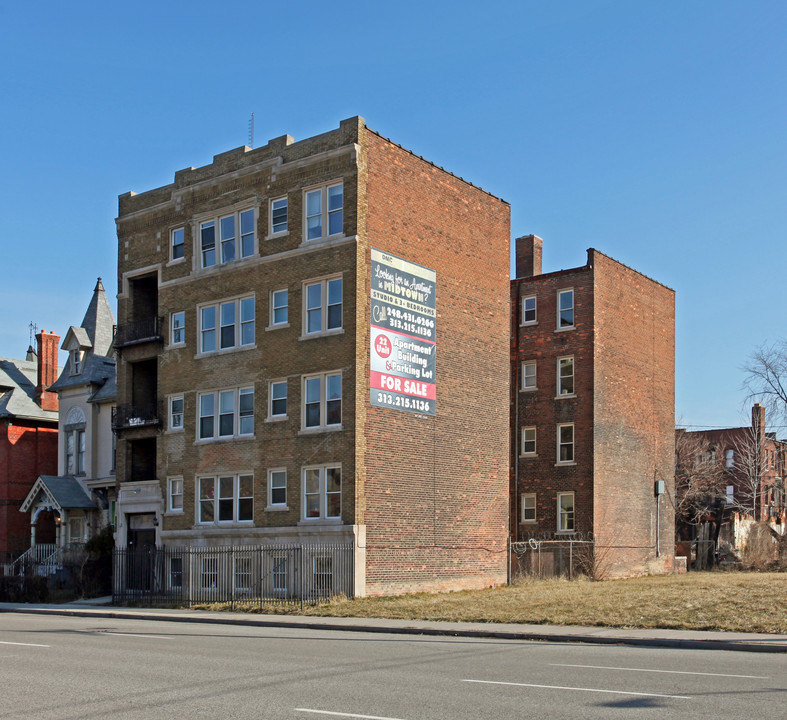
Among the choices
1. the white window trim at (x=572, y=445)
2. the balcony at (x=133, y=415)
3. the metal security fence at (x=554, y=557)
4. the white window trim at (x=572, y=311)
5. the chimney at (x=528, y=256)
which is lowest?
the metal security fence at (x=554, y=557)

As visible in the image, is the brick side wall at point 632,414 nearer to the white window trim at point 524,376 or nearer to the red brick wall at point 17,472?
the white window trim at point 524,376

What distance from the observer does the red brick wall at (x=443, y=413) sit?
31.6 m

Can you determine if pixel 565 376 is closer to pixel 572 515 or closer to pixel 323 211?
pixel 572 515

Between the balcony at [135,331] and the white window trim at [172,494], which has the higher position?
the balcony at [135,331]

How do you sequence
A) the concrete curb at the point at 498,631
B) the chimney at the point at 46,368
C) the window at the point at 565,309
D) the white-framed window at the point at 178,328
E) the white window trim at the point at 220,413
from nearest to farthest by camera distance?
the concrete curb at the point at 498,631 < the white window trim at the point at 220,413 < the white-framed window at the point at 178,328 < the window at the point at 565,309 < the chimney at the point at 46,368

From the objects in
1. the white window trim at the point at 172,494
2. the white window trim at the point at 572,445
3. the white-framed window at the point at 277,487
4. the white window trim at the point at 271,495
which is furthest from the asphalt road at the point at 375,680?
the white window trim at the point at 572,445

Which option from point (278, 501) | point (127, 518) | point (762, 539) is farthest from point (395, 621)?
point (762, 539)

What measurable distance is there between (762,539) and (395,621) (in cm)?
2643

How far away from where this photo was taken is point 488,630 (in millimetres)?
20531

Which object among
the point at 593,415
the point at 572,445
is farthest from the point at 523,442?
the point at 593,415

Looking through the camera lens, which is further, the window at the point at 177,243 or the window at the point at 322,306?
the window at the point at 177,243

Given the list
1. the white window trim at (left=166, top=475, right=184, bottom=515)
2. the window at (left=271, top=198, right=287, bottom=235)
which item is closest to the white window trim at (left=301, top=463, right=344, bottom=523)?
the white window trim at (left=166, top=475, right=184, bottom=515)

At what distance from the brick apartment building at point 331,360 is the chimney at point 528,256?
9714 mm

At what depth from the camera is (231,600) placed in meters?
29.7
